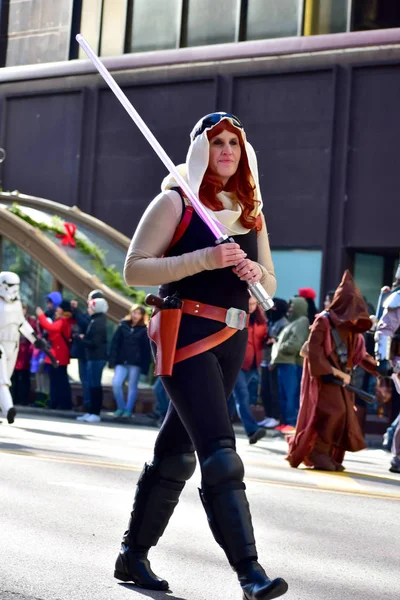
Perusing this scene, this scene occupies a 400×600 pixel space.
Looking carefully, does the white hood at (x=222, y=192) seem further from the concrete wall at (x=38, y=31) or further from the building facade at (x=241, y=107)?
the concrete wall at (x=38, y=31)

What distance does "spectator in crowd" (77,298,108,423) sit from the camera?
18594 millimetres

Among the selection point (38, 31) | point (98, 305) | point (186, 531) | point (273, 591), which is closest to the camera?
point (273, 591)

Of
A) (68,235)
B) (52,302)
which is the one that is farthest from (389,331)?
(68,235)

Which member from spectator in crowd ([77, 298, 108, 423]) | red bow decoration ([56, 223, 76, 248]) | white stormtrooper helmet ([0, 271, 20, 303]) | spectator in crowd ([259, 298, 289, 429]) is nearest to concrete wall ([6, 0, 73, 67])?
red bow decoration ([56, 223, 76, 248])

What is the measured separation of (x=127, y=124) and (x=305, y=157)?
4.68 meters

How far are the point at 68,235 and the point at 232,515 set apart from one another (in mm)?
19903

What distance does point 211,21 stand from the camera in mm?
27859

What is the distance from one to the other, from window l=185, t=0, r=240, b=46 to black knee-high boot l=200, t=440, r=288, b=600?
2295 cm

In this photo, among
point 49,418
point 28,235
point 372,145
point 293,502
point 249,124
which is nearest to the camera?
point 293,502

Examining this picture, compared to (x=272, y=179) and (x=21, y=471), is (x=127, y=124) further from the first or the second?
(x=21, y=471)

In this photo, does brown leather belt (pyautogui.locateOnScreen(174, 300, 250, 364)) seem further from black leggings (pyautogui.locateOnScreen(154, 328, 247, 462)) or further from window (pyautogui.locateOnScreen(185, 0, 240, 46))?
window (pyautogui.locateOnScreen(185, 0, 240, 46))

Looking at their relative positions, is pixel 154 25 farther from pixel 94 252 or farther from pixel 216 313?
pixel 216 313

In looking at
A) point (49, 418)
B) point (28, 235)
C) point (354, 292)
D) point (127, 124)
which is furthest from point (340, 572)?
point (127, 124)

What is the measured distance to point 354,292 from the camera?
469 inches
